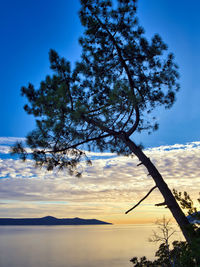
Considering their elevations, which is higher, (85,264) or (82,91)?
(82,91)

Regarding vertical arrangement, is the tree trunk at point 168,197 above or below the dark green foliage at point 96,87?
below

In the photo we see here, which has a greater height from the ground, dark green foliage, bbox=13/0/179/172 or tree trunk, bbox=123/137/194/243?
dark green foliage, bbox=13/0/179/172

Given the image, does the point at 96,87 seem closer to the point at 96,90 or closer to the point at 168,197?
the point at 96,90

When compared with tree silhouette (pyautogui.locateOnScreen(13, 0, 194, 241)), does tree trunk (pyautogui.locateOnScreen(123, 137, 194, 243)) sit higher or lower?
lower

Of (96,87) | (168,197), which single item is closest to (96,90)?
(96,87)

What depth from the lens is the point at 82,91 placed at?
5.41 m

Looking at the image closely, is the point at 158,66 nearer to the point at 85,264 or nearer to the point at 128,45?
the point at 128,45

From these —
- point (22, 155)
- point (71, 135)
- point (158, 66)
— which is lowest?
point (22, 155)

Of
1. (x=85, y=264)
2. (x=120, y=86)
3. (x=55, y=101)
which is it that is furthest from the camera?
(x=85, y=264)

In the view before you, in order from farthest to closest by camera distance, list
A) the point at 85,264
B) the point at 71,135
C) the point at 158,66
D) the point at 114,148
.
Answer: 1. the point at 85,264
2. the point at 114,148
3. the point at 158,66
4. the point at 71,135

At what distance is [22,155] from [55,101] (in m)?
1.43

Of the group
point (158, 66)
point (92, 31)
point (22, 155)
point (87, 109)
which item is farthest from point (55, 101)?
point (158, 66)

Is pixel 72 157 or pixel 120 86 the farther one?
pixel 72 157

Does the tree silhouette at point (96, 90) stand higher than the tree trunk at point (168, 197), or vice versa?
the tree silhouette at point (96, 90)
